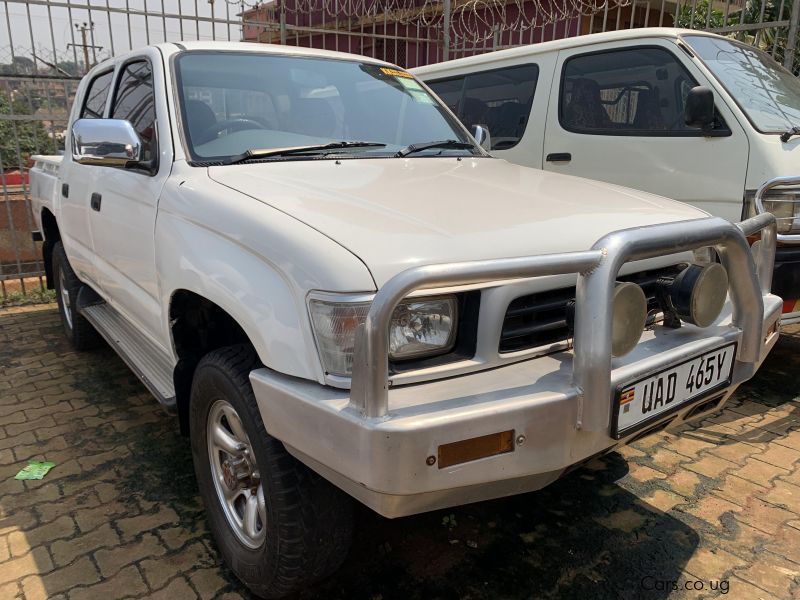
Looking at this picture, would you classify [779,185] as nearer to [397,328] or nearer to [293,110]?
[293,110]

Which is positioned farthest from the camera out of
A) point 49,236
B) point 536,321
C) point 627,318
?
point 49,236

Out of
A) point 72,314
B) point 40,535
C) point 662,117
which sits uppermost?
point 662,117

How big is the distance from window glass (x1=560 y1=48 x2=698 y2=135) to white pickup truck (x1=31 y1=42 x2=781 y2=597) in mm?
1811

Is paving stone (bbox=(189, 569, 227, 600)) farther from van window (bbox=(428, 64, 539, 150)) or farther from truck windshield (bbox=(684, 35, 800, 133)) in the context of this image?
van window (bbox=(428, 64, 539, 150))

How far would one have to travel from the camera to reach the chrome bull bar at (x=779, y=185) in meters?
3.60

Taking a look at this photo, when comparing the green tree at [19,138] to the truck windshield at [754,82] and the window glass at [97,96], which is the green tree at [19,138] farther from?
the truck windshield at [754,82]

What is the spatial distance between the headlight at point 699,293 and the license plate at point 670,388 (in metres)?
0.13

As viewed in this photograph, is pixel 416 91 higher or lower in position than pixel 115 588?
higher

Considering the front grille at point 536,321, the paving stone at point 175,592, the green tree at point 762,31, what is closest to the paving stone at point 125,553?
the paving stone at point 175,592

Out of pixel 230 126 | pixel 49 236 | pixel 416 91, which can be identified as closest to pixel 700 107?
pixel 416 91

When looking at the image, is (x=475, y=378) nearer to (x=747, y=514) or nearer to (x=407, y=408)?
(x=407, y=408)

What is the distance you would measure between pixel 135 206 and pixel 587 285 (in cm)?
207

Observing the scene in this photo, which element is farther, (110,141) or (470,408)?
(110,141)

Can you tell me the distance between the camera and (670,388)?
2.02m
